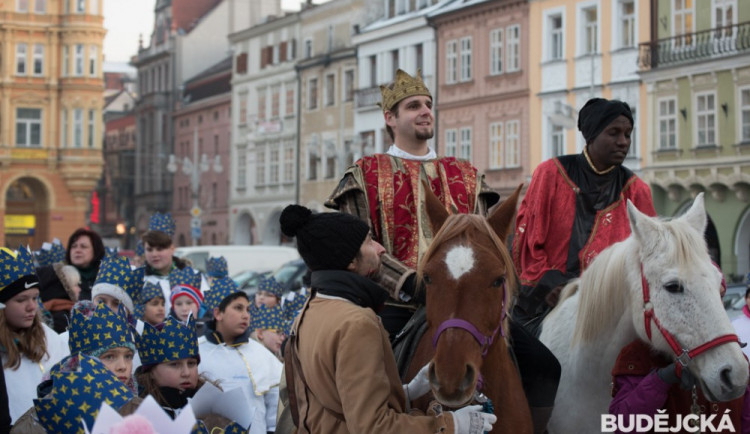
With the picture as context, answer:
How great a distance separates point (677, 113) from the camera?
38.8m

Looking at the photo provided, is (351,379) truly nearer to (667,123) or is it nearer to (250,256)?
(250,256)

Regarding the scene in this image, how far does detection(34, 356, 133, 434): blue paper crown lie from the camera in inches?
171

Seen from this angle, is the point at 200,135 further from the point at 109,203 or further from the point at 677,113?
the point at 677,113

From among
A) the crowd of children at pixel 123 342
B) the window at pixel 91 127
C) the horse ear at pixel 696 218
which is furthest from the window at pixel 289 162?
the horse ear at pixel 696 218

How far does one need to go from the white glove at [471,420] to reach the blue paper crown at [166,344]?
230cm

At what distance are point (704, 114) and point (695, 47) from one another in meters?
2.08

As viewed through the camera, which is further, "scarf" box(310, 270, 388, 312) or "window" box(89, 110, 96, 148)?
"window" box(89, 110, 96, 148)

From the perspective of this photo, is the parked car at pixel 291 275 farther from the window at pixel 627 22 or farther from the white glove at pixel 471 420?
the white glove at pixel 471 420

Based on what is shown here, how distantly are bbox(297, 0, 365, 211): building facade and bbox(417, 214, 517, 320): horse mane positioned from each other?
49.7 meters

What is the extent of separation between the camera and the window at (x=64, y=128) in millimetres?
64125

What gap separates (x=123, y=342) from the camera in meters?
6.15

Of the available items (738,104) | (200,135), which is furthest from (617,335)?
(200,135)

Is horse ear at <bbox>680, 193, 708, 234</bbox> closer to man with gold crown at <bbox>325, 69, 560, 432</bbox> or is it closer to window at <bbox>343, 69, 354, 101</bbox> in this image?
man with gold crown at <bbox>325, 69, 560, 432</bbox>

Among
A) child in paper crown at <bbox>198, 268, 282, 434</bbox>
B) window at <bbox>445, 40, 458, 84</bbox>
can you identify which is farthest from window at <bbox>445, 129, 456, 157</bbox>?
child in paper crown at <bbox>198, 268, 282, 434</bbox>
